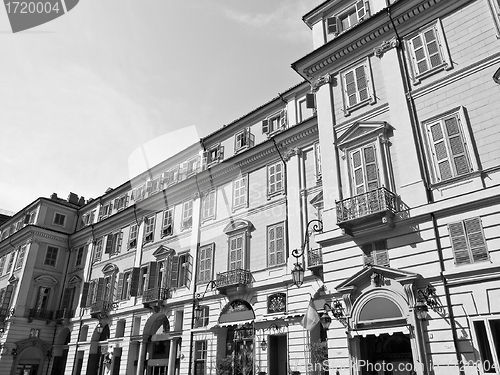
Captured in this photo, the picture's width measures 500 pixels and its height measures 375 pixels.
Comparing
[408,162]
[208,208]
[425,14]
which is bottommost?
[408,162]

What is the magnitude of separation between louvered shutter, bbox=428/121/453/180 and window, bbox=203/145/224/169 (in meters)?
14.5

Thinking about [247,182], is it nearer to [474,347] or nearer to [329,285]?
[329,285]

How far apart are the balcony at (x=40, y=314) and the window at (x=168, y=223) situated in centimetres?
1396

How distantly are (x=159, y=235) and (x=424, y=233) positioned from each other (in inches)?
755

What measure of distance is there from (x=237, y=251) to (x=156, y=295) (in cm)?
642

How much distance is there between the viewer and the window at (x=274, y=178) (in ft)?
70.9

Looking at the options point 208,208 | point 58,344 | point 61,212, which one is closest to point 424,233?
point 208,208

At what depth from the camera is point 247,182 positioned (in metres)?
23.5

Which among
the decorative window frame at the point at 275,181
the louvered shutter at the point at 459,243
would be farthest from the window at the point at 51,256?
the louvered shutter at the point at 459,243

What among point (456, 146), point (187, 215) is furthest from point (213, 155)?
point (456, 146)

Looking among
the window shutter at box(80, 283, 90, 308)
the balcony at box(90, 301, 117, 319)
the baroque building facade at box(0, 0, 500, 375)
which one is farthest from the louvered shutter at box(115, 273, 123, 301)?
the window shutter at box(80, 283, 90, 308)

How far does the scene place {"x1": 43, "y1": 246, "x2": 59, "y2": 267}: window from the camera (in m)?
35.5

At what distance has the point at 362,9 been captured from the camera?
17.2 meters

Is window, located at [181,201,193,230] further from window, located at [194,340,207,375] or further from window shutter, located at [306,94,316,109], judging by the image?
window shutter, located at [306,94,316,109]
